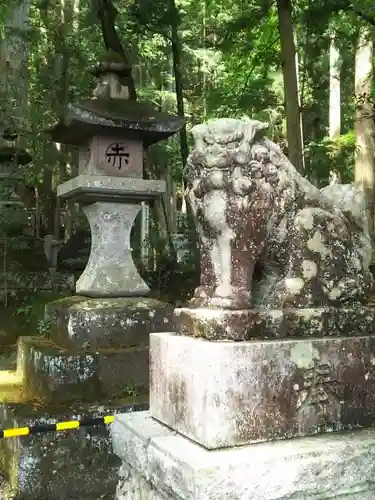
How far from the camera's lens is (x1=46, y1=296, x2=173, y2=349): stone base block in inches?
206

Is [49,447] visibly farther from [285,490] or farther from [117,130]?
[117,130]

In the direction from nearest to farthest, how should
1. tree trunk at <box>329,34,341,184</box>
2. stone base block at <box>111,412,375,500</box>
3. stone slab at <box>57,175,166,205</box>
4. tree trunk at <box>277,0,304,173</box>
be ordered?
1. stone base block at <box>111,412,375,500</box>
2. stone slab at <box>57,175,166,205</box>
3. tree trunk at <box>277,0,304,173</box>
4. tree trunk at <box>329,34,341,184</box>

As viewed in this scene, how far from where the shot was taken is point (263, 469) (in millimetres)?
2354

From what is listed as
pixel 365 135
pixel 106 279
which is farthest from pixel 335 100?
pixel 106 279

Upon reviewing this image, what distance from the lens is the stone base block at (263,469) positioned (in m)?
2.30

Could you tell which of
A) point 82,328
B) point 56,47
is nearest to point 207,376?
point 82,328

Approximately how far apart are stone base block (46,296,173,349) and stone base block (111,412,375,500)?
8.31 ft

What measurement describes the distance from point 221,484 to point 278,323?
2.66 feet

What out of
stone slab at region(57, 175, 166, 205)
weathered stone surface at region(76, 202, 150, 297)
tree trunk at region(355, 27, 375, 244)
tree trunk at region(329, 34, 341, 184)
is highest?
tree trunk at region(329, 34, 341, 184)

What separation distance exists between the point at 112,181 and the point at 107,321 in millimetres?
1447

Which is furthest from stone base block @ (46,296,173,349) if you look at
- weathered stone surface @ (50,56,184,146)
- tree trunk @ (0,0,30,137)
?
tree trunk @ (0,0,30,137)

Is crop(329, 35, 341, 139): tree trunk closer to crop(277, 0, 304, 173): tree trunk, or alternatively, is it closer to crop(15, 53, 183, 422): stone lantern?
crop(277, 0, 304, 173): tree trunk

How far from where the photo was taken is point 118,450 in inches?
123

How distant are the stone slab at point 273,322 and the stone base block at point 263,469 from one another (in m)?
0.51
